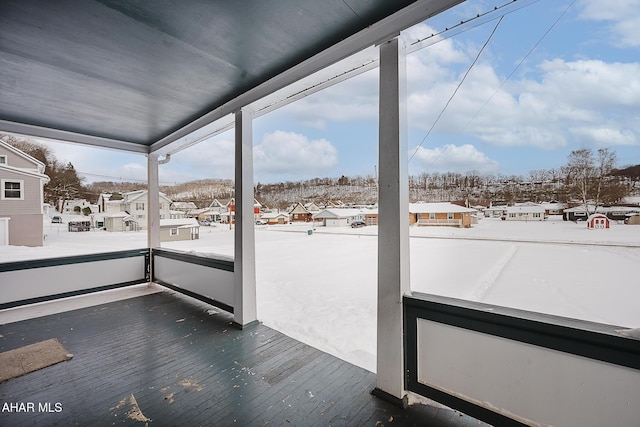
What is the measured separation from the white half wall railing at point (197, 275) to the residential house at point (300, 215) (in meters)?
3.91

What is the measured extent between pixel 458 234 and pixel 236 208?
230 cm

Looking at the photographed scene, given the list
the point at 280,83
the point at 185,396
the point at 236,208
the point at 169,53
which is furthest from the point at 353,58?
the point at 185,396

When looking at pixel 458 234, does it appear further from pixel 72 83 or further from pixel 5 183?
pixel 5 183

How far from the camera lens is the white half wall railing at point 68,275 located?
3678 millimetres

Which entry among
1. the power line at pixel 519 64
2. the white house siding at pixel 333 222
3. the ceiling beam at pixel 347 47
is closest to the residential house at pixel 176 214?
the ceiling beam at pixel 347 47

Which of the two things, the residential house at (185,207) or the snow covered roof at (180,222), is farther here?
the residential house at (185,207)

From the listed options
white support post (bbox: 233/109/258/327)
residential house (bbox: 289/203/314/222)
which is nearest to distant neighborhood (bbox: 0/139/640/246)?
white support post (bbox: 233/109/258/327)

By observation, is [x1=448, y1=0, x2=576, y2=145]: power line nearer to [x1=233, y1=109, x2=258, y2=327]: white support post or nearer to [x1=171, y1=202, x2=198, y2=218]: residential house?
[x1=233, y1=109, x2=258, y2=327]: white support post

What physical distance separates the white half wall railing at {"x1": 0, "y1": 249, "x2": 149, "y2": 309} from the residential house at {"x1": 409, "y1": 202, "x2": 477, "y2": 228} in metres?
4.79

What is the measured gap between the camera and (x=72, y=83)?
248cm

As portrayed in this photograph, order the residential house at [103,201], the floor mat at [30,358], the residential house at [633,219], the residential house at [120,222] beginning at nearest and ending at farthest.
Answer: the residential house at [633,219] < the floor mat at [30,358] < the residential house at [103,201] < the residential house at [120,222]

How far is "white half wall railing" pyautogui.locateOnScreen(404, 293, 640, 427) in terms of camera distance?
1183 millimetres

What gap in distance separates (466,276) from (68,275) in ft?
20.1

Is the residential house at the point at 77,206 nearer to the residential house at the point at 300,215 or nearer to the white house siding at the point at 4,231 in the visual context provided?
the white house siding at the point at 4,231
